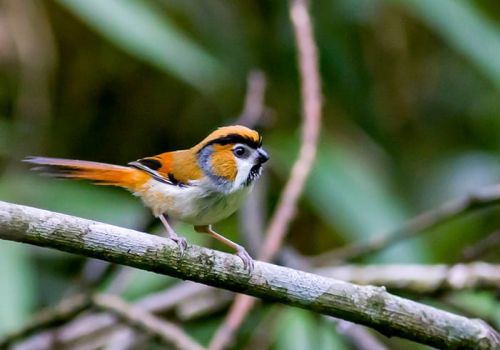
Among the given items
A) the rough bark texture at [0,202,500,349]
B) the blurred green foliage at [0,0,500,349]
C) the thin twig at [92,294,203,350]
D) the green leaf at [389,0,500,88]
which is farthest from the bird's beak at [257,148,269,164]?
the green leaf at [389,0,500,88]

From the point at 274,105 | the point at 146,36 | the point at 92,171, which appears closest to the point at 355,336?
the point at 92,171

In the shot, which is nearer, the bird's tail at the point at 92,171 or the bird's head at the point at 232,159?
the bird's tail at the point at 92,171

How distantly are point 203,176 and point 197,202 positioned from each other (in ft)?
0.26

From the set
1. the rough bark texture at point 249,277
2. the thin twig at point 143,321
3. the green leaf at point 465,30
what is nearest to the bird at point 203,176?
the rough bark texture at point 249,277

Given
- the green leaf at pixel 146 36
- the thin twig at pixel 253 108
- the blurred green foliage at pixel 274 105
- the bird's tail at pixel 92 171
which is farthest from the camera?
the blurred green foliage at pixel 274 105

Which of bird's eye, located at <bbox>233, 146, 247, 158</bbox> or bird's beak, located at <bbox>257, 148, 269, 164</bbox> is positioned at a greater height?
bird's beak, located at <bbox>257, 148, 269, 164</bbox>

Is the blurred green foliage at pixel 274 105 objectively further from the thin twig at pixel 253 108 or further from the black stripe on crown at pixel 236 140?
the black stripe on crown at pixel 236 140

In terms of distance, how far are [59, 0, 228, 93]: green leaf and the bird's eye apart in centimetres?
149

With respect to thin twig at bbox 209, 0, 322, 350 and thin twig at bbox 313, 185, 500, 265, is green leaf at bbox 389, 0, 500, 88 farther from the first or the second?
thin twig at bbox 209, 0, 322, 350

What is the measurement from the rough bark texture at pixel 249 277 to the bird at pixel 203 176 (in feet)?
1.21

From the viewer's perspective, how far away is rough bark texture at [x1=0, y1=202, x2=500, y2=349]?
158 cm

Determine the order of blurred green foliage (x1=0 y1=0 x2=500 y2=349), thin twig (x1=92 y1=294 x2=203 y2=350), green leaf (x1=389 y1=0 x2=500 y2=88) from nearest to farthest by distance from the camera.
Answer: thin twig (x1=92 y1=294 x2=203 y2=350) < blurred green foliage (x1=0 y1=0 x2=500 y2=349) < green leaf (x1=389 y1=0 x2=500 y2=88)

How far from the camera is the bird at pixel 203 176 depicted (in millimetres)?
2152

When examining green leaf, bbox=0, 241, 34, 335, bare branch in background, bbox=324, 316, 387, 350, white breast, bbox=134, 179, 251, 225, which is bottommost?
green leaf, bbox=0, 241, 34, 335
